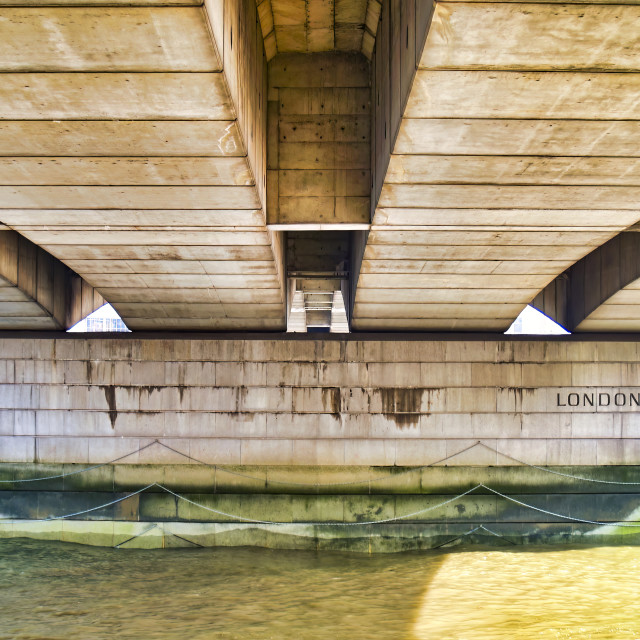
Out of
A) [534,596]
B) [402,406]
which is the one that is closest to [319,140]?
[402,406]

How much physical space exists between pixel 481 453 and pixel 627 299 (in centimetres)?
401

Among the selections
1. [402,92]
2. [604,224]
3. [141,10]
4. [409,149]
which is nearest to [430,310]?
[604,224]

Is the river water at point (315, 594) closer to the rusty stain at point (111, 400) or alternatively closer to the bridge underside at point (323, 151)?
the rusty stain at point (111, 400)

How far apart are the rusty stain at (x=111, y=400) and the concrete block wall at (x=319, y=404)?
3 cm

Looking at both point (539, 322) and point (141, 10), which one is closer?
point (141, 10)

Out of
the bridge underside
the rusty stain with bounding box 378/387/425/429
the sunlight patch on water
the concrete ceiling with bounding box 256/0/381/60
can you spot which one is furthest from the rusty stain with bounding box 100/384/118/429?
the concrete ceiling with bounding box 256/0/381/60

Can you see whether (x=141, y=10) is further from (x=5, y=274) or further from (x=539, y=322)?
(x=539, y=322)

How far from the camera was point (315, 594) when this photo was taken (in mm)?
8961

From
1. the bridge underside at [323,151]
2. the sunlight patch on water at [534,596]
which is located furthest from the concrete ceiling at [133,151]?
the sunlight patch on water at [534,596]

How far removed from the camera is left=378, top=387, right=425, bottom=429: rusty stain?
1174 centimetres

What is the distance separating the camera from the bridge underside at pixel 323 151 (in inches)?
162

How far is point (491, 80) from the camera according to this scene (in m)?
4.55

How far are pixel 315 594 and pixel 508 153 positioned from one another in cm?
693

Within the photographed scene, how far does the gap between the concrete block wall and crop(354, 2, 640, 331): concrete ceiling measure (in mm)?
2078
